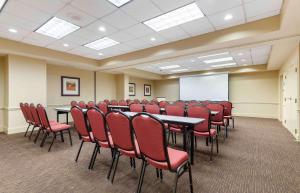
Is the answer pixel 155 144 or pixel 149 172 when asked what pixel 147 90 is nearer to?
pixel 149 172

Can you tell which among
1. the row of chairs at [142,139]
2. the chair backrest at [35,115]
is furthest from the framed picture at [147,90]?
the row of chairs at [142,139]

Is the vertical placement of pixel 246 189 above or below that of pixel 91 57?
below

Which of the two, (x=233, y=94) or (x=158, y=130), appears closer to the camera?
(x=158, y=130)

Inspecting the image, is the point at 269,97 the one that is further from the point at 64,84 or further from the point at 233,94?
the point at 64,84

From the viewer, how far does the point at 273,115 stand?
755 centimetres

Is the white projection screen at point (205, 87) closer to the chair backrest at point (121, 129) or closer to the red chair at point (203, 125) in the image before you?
the red chair at point (203, 125)

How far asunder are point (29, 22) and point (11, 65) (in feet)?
6.87

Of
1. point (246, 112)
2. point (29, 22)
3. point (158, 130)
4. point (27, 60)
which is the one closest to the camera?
point (158, 130)

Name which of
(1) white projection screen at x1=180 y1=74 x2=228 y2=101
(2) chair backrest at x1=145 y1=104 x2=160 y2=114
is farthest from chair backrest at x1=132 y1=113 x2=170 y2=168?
(1) white projection screen at x1=180 y1=74 x2=228 y2=101

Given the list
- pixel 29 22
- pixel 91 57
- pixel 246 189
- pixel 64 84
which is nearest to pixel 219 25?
pixel 246 189

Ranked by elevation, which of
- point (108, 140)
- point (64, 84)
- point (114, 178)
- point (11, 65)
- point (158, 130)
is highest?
point (11, 65)

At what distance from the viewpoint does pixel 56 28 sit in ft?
11.8

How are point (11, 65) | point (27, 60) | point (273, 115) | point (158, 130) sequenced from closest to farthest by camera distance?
point (158, 130)
point (11, 65)
point (27, 60)
point (273, 115)

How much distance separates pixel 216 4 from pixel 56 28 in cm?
352
